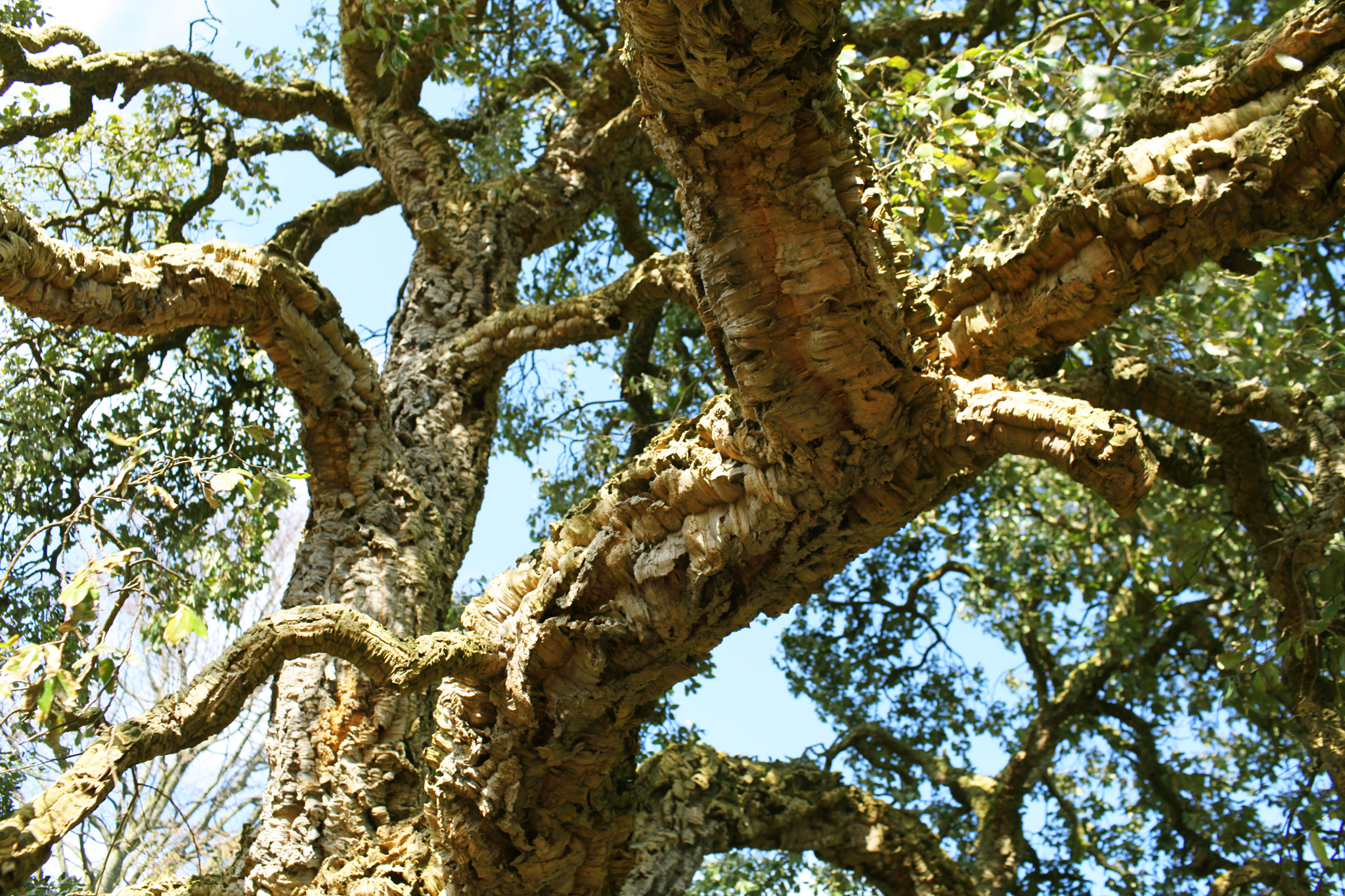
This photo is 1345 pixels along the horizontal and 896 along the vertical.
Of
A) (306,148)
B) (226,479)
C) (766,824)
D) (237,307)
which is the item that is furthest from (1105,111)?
(306,148)

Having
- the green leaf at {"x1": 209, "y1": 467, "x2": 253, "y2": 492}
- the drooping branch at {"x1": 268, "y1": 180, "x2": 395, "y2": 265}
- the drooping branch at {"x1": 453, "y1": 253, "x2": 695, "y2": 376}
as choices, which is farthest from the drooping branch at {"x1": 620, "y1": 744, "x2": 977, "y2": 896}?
the drooping branch at {"x1": 268, "y1": 180, "x2": 395, "y2": 265}

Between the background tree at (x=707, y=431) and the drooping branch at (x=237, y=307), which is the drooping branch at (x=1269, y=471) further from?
the drooping branch at (x=237, y=307)

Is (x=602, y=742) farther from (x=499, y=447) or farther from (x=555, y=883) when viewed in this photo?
(x=499, y=447)

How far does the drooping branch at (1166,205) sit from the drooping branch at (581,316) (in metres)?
1.75

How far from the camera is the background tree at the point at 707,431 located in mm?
2209

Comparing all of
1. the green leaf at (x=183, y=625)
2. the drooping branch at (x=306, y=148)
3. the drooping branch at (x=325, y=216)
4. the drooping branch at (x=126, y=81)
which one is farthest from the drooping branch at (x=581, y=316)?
the drooping branch at (x=306, y=148)

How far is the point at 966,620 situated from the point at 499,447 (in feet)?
15.8

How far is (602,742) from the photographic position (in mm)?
3070

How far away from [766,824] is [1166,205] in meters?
3.65

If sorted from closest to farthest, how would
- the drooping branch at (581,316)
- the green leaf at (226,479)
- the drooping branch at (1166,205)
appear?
the drooping branch at (1166,205) → the green leaf at (226,479) → the drooping branch at (581,316)

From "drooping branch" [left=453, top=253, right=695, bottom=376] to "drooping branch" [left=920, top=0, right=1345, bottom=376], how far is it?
5.75 feet

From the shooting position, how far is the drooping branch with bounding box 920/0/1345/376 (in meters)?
2.22

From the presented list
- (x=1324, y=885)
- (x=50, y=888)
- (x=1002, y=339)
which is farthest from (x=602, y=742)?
(x=1324, y=885)

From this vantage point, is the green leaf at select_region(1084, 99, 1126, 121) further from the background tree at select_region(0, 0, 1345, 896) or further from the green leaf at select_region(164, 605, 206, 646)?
the green leaf at select_region(164, 605, 206, 646)
